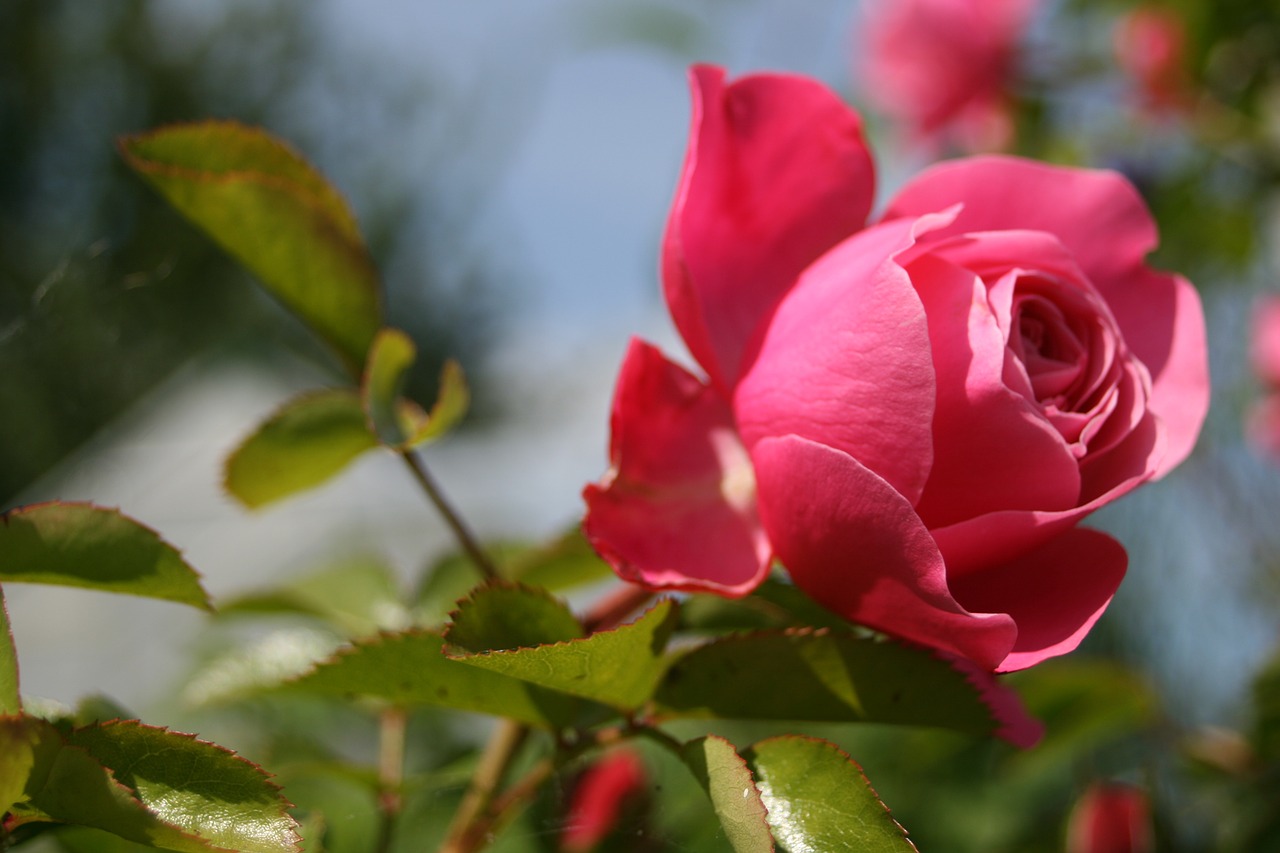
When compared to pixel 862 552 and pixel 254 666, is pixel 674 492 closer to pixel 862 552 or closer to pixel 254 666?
pixel 862 552

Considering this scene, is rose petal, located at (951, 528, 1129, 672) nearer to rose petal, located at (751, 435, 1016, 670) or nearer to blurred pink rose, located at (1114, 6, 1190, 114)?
rose petal, located at (751, 435, 1016, 670)

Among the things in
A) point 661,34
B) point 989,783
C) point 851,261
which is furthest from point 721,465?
point 661,34

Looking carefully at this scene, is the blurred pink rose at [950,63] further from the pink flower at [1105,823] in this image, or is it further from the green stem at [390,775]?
the green stem at [390,775]

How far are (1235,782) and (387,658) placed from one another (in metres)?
0.43

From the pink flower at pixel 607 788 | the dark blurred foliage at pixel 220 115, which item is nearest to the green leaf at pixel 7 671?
the pink flower at pixel 607 788

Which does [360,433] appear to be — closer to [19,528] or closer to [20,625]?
[19,528]

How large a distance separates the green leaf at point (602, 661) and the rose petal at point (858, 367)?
0.17ft

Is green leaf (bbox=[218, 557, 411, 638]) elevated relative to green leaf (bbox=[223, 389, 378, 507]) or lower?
lower

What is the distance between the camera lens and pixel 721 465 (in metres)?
0.27

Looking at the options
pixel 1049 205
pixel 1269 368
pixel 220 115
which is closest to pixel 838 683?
pixel 1049 205

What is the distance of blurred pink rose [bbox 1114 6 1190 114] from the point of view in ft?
2.61

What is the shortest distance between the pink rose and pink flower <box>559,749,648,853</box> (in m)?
0.21

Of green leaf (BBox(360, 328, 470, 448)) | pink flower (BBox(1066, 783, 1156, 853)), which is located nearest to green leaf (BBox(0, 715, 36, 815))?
green leaf (BBox(360, 328, 470, 448))

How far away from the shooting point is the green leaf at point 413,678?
21 cm
